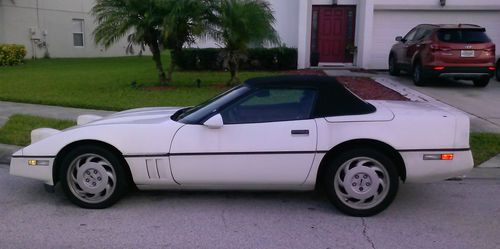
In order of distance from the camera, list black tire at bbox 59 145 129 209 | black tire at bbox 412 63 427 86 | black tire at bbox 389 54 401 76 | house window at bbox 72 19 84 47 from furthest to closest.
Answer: house window at bbox 72 19 84 47 < black tire at bbox 389 54 401 76 < black tire at bbox 412 63 427 86 < black tire at bbox 59 145 129 209

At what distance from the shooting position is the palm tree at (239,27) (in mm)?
12352

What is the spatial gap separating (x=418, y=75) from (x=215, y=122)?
10.3 meters

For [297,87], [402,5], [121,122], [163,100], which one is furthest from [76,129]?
[402,5]

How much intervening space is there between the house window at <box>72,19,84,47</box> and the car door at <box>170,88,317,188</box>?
25660mm

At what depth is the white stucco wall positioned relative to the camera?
81.1 feet

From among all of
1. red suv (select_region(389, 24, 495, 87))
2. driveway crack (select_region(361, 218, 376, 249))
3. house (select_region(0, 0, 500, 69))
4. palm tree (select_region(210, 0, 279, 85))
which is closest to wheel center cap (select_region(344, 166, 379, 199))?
driveway crack (select_region(361, 218, 376, 249))

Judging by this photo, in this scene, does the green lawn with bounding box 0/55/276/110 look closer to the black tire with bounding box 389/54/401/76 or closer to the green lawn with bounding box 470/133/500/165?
the black tire with bounding box 389/54/401/76

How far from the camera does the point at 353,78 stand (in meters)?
15.4

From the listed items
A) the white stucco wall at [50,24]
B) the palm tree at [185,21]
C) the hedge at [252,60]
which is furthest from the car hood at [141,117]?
the white stucco wall at [50,24]

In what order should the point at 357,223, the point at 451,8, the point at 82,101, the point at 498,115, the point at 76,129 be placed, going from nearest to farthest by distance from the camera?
the point at 357,223, the point at 76,129, the point at 498,115, the point at 82,101, the point at 451,8

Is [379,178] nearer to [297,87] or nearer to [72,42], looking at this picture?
[297,87]

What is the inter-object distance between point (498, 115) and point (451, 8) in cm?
902

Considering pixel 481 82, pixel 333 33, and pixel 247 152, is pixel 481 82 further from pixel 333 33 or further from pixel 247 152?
pixel 247 152

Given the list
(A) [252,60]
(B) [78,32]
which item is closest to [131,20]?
(A) [252,60]
